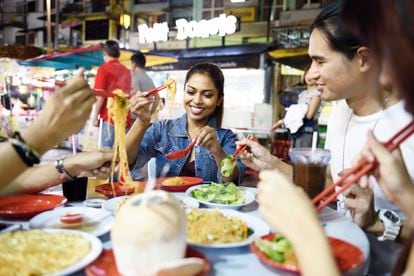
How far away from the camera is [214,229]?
136 centimetres

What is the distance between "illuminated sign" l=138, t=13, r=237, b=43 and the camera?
35.0 ft

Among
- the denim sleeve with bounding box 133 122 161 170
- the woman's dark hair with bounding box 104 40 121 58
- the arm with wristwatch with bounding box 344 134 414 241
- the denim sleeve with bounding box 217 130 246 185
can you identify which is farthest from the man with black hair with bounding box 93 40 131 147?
the arm with wristwatch with bounding box 344 134 414 241

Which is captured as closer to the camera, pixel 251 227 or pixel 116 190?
pixel 251 227

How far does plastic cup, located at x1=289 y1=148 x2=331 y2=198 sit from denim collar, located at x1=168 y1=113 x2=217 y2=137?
133cm

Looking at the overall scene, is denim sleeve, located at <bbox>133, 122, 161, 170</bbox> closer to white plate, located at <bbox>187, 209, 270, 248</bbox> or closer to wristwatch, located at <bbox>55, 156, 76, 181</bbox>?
wristwatch, located at <bbox>55, 156, 76, 181</bbox>

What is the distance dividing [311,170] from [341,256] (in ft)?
1.89

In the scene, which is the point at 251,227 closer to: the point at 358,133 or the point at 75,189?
the point at 75,189

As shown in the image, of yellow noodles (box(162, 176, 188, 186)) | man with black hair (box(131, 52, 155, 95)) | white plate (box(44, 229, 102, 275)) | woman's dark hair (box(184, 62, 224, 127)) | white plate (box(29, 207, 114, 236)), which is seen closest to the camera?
white plate (box(44, 229, 102, 275))

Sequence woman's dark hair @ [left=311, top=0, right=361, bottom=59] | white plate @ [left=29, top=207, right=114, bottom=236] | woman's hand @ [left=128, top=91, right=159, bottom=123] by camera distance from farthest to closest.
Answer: woman's hand @ [left=128, top=91, right=159, bottom=123]
woman's dark hair @ [left=311, top=0, right=361, bottom=59]
white plate @ [left=29, top=207, right=114, bottom=236]

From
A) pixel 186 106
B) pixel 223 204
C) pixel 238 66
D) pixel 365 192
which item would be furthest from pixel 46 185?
pixel 238 66

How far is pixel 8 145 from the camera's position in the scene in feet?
3.74

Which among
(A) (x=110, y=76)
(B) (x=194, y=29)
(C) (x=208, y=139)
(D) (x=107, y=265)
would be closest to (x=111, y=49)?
(A) (x=110, y=76)

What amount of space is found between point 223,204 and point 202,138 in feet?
2.33

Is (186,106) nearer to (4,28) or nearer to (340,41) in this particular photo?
(340,41)
